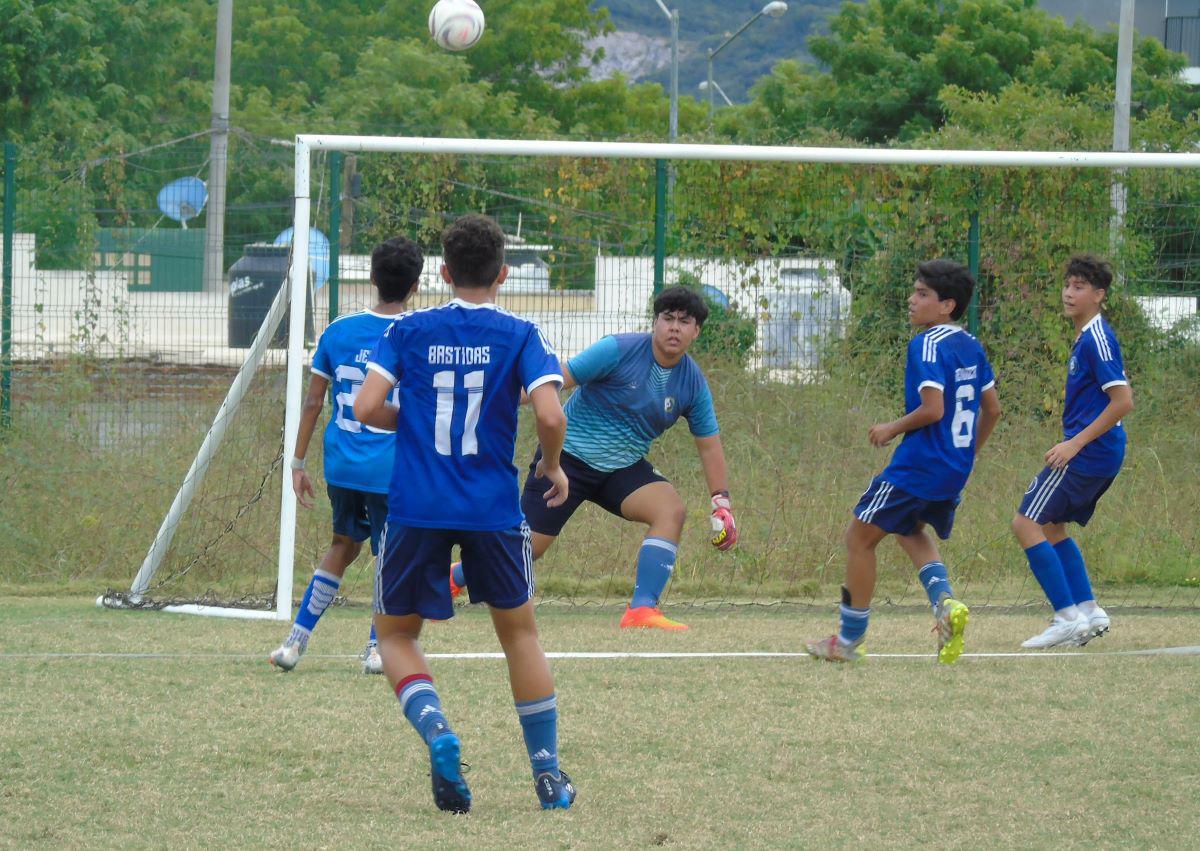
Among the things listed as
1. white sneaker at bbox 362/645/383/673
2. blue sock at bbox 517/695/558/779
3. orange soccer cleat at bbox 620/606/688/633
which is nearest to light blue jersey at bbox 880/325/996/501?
orange soccer cleat at bbox 620/606/688/633

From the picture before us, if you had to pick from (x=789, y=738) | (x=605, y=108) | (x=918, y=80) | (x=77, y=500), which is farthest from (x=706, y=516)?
(x=605, y=108)

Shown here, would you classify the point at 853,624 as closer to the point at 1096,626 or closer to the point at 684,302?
the point at 1096,626

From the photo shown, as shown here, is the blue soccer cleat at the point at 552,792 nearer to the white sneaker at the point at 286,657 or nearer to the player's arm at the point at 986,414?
the white sneaker at the point at 286,657

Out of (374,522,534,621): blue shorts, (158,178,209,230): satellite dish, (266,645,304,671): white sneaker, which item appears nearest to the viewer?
(374,522,534,621): blue shorts

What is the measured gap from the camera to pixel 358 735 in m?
5.40

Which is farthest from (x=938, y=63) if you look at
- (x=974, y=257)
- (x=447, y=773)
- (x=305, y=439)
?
(x=447, y=773)

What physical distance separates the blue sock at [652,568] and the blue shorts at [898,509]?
3.49 feet

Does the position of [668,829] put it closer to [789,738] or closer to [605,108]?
[789,738]

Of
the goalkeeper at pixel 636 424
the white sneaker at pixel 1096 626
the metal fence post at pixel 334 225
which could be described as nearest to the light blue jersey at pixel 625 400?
the goalkeeper at pixel 636 424

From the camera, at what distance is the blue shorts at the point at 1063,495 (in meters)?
7.40

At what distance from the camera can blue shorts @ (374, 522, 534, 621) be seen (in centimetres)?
454

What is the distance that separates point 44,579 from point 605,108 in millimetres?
37625

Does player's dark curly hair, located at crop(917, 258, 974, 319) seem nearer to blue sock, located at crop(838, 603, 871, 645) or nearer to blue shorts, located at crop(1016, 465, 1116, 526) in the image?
blue shorts, located at crop(1016, 465, 1116, 526)

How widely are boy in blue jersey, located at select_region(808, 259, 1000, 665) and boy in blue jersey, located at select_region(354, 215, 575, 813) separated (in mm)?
2572
